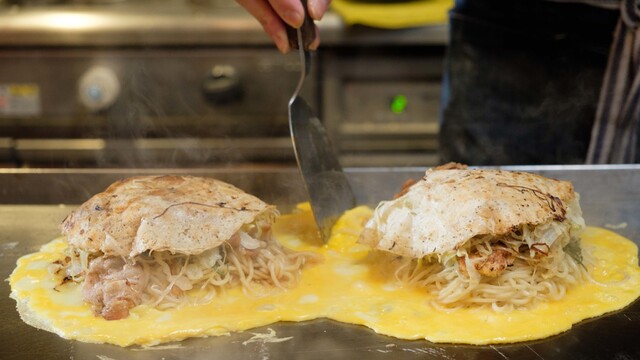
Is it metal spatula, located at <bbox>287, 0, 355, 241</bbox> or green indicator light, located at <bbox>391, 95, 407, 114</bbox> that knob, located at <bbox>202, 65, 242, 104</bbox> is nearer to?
green indicator light, located at <bbox>391, 95, 407, 114</bbox>

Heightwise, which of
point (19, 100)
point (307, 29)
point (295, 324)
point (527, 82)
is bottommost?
point (19, 100)

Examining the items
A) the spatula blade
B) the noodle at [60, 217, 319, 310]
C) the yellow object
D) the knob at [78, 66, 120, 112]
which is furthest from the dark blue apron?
the knob at [78, 66, 120, 112]

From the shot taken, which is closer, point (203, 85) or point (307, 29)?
point (307, 29)

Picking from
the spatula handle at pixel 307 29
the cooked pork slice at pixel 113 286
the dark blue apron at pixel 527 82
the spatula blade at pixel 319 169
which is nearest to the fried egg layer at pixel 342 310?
the cooked pork slice at pixel 113 286

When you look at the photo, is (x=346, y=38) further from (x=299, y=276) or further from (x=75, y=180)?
(x=299, y=276)

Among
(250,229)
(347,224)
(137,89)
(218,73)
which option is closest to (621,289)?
(347,224)

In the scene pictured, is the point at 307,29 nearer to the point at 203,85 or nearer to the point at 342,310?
the point at 342,310

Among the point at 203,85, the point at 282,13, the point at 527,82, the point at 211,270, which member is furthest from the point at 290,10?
the point at 203,85
